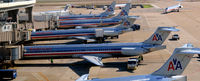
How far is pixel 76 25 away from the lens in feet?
292

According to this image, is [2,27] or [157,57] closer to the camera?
[2,27]

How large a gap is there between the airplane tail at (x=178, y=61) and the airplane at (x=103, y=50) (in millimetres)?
17504

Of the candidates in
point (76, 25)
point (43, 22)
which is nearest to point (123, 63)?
point (43, 22)

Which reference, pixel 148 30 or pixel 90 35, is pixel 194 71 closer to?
pixel 90 35

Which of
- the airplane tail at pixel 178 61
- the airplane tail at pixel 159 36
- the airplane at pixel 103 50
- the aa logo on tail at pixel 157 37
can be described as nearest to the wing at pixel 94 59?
Result: the airplane at pixel 103 50

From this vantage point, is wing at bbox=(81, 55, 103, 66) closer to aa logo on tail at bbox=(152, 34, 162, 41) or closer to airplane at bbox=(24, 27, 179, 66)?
airplane at bbox=(24, 27, 179, 66)

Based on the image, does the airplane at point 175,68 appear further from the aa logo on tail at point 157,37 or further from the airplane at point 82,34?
the airplane at point 82,34

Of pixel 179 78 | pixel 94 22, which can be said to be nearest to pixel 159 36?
pixel 179 78

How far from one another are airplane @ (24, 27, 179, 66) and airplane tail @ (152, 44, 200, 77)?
17.5 m

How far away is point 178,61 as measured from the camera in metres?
31.6

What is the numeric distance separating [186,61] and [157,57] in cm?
2387

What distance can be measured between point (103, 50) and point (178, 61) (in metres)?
21.1

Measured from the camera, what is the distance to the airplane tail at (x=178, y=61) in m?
30.6

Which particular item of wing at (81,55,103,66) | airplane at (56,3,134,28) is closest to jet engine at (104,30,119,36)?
airplane at (56,3,134,28)
